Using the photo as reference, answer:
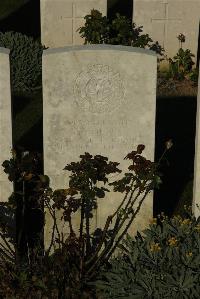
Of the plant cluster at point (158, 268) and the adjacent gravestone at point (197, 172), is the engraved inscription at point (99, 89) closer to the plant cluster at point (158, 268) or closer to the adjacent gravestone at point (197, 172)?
the adjacent gravestone at point (197, 172)

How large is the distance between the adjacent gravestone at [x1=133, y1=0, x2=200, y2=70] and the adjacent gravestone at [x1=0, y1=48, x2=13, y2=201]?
7.02m

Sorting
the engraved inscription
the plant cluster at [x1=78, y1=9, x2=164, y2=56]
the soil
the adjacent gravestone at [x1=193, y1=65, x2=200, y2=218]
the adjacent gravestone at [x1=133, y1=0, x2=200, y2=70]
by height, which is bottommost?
the adjacent gravestone at [x1=193, y1=65, x2=200, y2=218]

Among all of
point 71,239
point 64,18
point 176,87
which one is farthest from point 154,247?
point 64,18

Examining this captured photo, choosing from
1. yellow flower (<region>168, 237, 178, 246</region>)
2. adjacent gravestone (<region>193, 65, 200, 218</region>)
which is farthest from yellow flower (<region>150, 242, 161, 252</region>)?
adjacent gravestone (<region>193, 65, 200, 218</region>)

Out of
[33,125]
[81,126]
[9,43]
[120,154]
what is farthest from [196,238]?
[9,43]

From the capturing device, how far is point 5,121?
5898 mm

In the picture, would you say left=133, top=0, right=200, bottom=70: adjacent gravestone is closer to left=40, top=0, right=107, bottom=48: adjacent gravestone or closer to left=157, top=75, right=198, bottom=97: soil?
left=40, top=0, right=107, bottom=48: adjacent gravestone

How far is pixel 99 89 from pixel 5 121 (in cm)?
90

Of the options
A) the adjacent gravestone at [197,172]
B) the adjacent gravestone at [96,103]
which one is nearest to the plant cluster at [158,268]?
the adjacent gravestone at [197,172]

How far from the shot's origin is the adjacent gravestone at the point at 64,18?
12.3 m

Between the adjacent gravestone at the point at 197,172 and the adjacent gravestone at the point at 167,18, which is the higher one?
the adjacent gravestone at the point at 167,18

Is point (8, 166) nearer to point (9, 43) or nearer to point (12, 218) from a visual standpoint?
point (12, 218)

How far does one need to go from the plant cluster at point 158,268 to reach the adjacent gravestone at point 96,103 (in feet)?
2.66

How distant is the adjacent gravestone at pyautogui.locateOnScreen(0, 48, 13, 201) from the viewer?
226 inches
